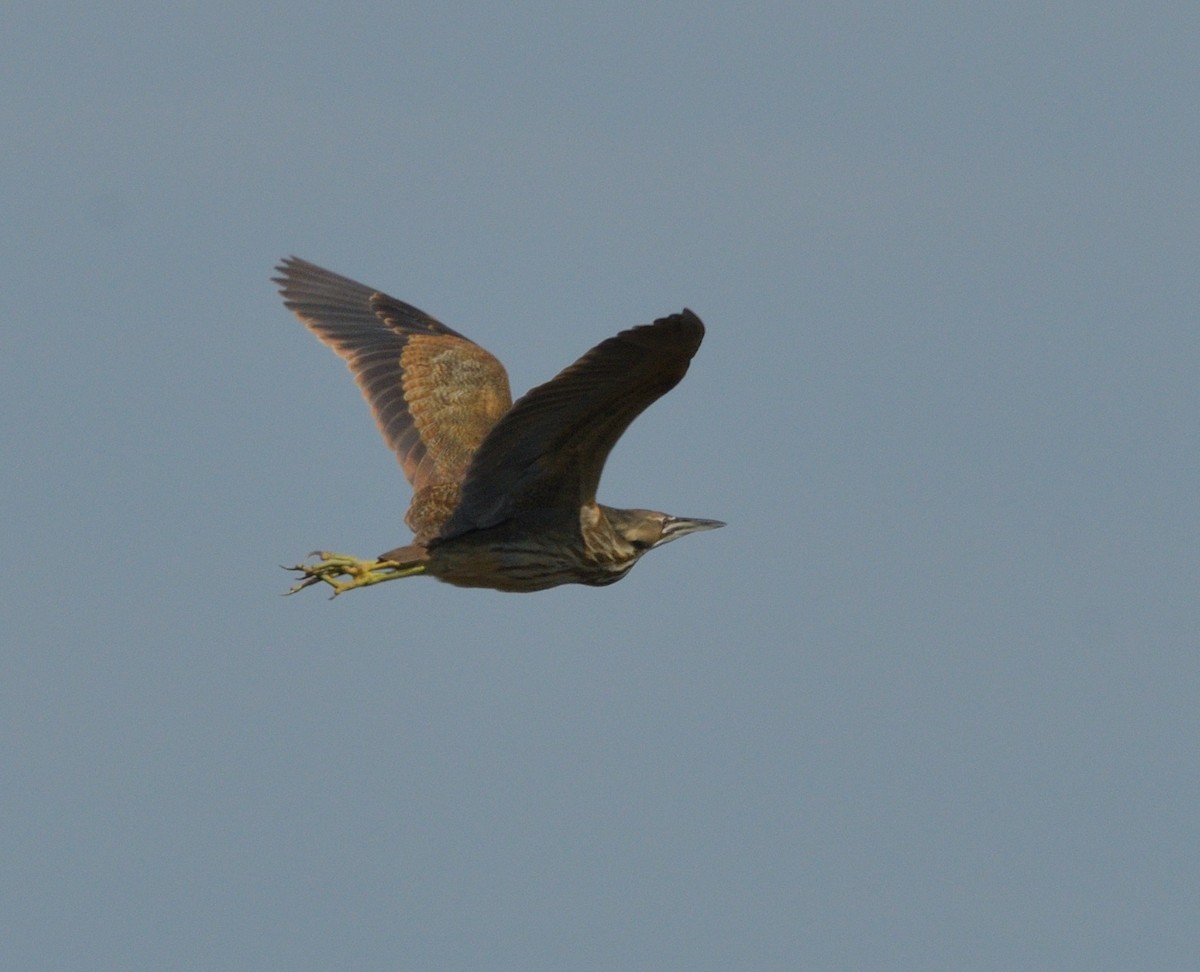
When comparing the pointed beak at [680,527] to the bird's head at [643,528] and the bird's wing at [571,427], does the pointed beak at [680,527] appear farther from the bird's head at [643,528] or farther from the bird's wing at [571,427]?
the bird's wing at [571,427]

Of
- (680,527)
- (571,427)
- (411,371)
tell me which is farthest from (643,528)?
(411,371)

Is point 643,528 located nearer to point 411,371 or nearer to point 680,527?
point 680,527

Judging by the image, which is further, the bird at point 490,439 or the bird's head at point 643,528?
the bird's head at point 643,528

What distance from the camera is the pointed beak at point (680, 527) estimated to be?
362 inches

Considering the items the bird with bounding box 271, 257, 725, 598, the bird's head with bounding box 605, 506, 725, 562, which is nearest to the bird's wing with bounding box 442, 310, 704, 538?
the bird with bounding box 271, 257, 725, 598

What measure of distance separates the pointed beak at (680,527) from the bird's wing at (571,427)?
2.65 ft

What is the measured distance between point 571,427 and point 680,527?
153 cm

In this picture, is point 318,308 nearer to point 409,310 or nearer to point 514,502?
point 409,310

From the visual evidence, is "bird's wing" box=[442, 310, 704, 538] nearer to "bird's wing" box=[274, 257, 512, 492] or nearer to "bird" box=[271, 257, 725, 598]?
"bird" box=[271, 257, 725, 598]

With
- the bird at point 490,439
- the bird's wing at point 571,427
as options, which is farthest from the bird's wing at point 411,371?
the bird's wing at point 571,427

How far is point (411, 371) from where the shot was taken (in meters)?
9.93

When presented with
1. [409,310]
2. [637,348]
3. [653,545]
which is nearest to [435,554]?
[653,545]

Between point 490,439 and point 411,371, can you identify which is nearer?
point 490,439

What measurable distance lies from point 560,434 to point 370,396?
2.16 metres
